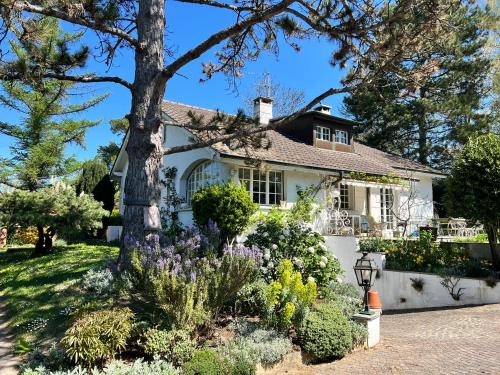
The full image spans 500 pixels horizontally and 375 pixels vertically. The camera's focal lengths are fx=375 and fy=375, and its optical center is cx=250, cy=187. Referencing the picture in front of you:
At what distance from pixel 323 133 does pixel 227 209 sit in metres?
11.4

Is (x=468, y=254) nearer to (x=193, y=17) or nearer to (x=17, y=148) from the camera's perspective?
(x=193, y=17)

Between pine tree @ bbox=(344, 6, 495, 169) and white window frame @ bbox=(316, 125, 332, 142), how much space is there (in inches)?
262

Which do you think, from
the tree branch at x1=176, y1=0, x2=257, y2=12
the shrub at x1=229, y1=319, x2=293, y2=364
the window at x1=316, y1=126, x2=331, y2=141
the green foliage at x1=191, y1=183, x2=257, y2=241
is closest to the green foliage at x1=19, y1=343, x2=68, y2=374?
the shrub at x1=229, y1=319, x2=293, y2=364

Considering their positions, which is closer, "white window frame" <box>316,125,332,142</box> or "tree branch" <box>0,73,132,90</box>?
"tree branch" <box>0,73,132,90</box>

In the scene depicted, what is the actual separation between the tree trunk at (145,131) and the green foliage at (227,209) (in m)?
3.59

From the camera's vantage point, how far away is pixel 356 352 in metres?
7.78

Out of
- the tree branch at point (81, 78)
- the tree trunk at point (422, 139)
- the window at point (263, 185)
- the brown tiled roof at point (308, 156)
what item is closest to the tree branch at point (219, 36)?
the tree branch at point (81, 78)

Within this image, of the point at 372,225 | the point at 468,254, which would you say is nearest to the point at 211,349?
the point at 468,254

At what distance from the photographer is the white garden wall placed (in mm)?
10867

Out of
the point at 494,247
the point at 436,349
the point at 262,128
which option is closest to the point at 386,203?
the point at 494,247

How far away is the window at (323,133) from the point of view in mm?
21609

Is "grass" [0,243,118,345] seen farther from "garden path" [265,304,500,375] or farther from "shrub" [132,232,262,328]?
"garden path" [265,304,500,375]

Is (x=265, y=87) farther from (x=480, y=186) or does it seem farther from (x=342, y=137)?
(x=480, y=186)

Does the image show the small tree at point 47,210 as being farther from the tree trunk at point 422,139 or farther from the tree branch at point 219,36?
the tree trunk at point 422,139
